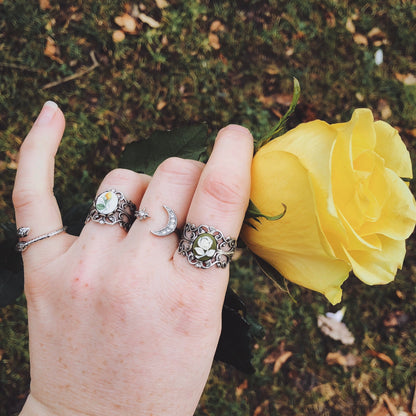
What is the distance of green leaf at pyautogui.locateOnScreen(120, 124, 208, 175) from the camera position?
4.13ft

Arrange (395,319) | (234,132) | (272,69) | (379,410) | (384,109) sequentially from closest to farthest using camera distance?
(234,132)
(379,410)
(395,319)
(272,69)
(384,109)

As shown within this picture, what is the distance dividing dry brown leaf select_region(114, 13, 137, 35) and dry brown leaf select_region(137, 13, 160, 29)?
1.9 inches

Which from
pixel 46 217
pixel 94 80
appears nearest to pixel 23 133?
pixel 94 80

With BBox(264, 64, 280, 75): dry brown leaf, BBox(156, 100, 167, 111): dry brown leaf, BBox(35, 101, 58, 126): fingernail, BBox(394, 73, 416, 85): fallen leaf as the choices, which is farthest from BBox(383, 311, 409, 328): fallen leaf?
BBox(35, 101, 58, 126): fingernail

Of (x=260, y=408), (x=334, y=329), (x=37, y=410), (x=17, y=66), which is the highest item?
(x=37, y=410)

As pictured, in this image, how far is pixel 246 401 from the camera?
245cm

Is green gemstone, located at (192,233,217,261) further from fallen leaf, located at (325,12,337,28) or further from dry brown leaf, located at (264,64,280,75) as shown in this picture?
fallen leaf, located at (325,12,337,28)

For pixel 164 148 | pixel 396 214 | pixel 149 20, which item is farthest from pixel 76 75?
pixel 396 214

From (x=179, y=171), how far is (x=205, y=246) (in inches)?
8.6

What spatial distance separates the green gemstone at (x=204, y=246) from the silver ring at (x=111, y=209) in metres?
0.21

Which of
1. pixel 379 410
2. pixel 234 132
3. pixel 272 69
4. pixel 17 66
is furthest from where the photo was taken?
pixel 272 69

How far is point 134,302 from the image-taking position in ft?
3.07

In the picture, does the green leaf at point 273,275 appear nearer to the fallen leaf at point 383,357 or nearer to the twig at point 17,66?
the fallen leaf at point 383,357

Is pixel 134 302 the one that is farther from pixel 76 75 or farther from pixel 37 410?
pixel 76 75
